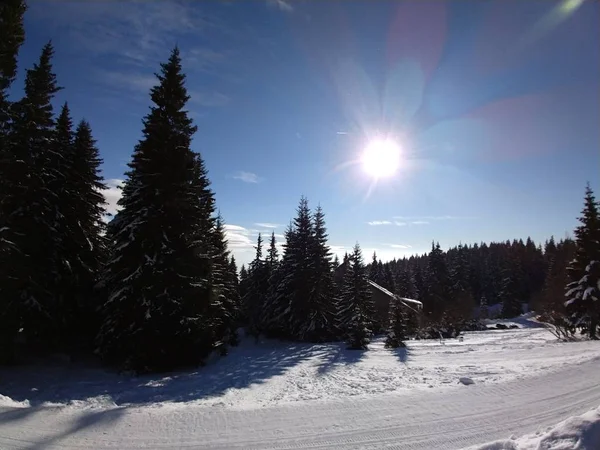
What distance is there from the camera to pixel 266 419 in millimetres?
7332

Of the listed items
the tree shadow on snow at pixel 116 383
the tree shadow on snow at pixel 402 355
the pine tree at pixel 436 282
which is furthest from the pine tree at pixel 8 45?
the pine tree at pixel 436 282

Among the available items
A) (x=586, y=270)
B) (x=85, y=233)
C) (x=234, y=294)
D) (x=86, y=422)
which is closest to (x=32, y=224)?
(x=85, y=233)

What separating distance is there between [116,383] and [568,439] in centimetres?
1280

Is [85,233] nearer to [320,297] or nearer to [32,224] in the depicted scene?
[32,224]

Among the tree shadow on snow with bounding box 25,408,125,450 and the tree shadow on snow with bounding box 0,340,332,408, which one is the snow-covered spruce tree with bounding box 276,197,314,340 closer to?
the tree shadow on snow with bounding box 0,340,332,408

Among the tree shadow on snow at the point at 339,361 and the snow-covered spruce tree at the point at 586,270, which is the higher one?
the snow-covered spruce tree at the point at 586,270

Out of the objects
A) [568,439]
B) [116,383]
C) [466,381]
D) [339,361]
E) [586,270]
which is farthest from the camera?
[586,270]

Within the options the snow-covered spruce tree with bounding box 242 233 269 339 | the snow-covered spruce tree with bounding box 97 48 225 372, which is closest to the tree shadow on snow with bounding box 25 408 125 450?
the snow-covered spruce tree with bounding box 97 48 225 372

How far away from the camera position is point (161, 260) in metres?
14.9

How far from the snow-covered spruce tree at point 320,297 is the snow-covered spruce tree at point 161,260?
13.5m

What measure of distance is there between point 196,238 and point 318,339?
54.4 feet

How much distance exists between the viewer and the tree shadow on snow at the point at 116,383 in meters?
10.2

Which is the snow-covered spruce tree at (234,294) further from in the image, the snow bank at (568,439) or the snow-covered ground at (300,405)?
the snow bank at (568,439)

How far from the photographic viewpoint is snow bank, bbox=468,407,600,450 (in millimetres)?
5234
